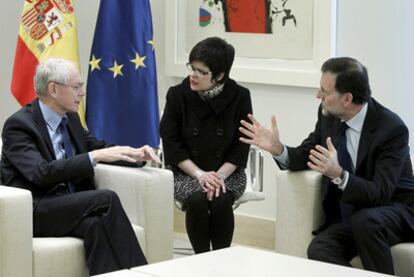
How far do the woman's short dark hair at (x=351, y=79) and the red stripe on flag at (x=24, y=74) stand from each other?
6.95 ft

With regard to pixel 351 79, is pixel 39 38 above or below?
above

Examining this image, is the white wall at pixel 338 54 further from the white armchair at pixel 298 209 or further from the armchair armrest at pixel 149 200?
the armchair armrest at pixel 149 200

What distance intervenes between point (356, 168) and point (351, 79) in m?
0.42

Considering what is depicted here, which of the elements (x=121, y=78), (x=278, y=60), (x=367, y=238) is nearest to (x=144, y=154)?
(x=367, y=238)

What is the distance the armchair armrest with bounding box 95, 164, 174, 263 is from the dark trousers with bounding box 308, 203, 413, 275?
0.76 m

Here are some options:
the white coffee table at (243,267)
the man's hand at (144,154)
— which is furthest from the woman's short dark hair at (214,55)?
the white coffee table at (243,267)

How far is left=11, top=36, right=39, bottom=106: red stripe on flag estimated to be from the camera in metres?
5.40

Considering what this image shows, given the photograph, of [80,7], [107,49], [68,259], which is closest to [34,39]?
[107,49]

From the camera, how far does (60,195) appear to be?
13.5ft

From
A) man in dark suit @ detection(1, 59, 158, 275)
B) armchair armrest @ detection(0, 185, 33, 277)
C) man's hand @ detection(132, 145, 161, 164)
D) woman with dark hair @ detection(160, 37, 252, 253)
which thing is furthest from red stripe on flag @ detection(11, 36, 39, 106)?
armchair armrest @ detection(0, 185, 33, 277)

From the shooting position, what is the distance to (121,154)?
4.17 meters

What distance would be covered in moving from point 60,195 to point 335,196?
4.29 feet

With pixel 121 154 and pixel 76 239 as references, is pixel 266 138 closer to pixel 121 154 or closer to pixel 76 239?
pixel 121 154

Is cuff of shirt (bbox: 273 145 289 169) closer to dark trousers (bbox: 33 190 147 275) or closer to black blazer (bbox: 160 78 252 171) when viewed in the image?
black blazer (bbox: 160 78 252 171)
